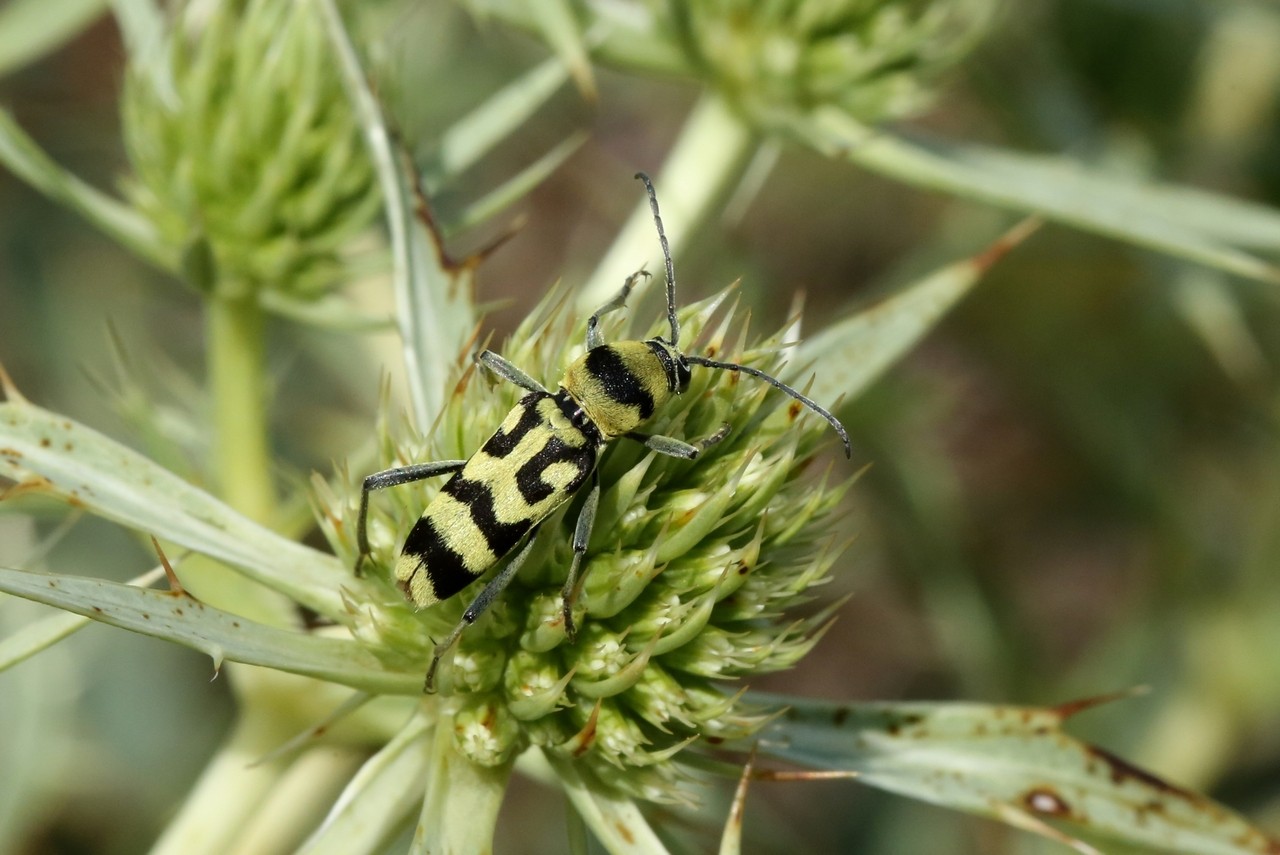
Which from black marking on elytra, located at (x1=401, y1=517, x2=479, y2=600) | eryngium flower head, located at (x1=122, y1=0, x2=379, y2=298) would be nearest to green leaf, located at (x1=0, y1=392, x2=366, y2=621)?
black marking on elytra, located at (x1=401, y1=517, x2=479, y2=600)

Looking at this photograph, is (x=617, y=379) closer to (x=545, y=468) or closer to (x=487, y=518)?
(x=545, y=468)

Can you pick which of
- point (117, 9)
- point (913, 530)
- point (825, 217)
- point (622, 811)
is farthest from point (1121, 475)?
point (117, 9)

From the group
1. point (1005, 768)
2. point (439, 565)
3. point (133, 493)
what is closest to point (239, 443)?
point (133, 493)

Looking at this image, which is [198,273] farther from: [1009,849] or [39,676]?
[1009,849]

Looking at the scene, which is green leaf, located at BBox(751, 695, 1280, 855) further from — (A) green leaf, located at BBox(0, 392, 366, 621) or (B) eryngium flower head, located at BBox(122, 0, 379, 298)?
(B) eryngium flower head, located at BBox(122, 0, 379, 298)

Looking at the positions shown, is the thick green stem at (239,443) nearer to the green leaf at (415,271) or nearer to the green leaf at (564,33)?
the green leaf at (415,271)
